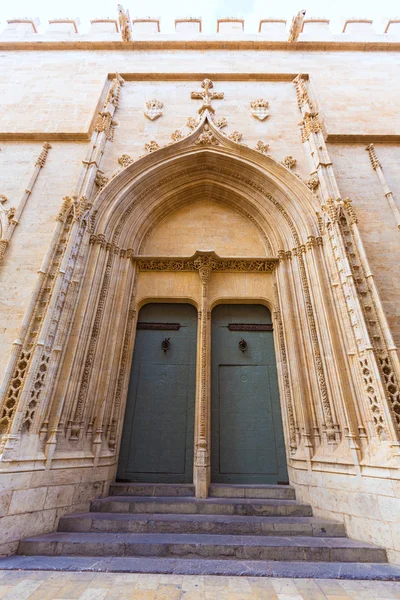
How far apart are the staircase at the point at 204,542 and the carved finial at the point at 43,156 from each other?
24.0ft

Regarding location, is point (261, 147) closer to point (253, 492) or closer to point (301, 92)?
point (301, 92)

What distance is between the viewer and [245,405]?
582 centimetres

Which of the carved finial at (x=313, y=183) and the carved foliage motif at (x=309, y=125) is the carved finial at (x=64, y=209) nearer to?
the carved finial at (x=313, y=183)

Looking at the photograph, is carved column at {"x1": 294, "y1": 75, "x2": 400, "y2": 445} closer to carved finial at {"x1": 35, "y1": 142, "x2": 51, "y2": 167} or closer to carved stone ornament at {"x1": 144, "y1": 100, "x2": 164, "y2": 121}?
carved stone ornament at {"x1": 144, "y1": 100, "x2": 164, "y2": 121}

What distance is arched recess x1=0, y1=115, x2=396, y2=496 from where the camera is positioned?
4.63 metres

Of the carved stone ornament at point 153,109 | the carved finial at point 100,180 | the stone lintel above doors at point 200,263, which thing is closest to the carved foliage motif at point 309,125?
the stone lintel above doors at point 200,263

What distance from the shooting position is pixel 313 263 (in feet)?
19.3

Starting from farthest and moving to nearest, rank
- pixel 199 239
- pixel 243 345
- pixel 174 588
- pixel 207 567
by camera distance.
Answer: pixel 199 239
pixel 243 345
pixel 207 567
pixel 174 588

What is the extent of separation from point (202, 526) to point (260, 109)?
968cm

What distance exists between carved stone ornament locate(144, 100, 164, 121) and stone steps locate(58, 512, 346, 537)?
9074 millimetres

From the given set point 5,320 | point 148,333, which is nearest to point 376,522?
point 148,333
